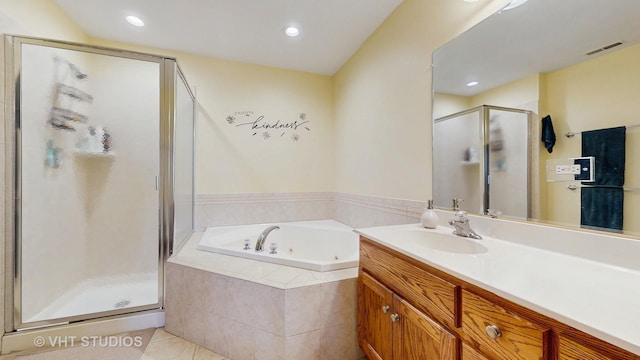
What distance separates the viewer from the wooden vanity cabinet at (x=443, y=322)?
1.74 ft

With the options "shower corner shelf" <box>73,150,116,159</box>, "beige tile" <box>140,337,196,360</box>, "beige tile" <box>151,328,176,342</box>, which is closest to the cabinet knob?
"beige tile" <box>140,337,196,360</box>

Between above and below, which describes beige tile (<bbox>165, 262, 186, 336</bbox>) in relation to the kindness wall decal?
below

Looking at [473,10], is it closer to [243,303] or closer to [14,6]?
[243,303]

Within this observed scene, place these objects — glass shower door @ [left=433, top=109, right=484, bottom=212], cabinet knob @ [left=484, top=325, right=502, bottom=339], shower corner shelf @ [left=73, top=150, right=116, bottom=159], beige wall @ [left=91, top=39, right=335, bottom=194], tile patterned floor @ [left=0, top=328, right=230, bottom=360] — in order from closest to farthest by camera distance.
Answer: cabinet knob @ [left=484, top=325, right=502, bottom=339] → glass shower door @ [left=433, top=109, right=484, bottom=212] → tile patterned floor @ [left=0, top=328, right=230, bottom=360] → shower corner shelf @ [left=73, top=150, right=116, bottom=159] → beige wall @ [left=91, top=39, right=335, bottom=194]

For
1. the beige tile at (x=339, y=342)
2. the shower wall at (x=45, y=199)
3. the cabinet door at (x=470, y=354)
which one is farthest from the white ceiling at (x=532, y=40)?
the shower wall at (x=45, y=199)

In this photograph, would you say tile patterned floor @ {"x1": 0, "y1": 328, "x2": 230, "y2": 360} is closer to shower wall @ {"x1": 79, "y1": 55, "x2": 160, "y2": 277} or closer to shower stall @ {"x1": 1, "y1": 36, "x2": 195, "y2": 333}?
shower stall @ {"x1": 1, "y1": 36, "x2": 195, "y2": 333}

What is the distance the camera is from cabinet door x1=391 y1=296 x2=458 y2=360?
31.9 inches

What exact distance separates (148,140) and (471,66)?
94.7 inches

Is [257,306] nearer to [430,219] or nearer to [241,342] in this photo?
[241,342]

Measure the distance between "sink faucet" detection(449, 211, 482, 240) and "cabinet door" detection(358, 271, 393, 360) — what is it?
1.59ft

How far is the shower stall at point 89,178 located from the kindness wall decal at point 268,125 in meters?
0.51

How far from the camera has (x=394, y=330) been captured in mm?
1071

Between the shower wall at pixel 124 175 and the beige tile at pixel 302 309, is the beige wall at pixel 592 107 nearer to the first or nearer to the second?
the beige tile at pixel 302 309

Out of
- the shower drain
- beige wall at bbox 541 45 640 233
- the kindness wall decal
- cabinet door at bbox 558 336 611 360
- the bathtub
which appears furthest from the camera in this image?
the kindness wall decal
